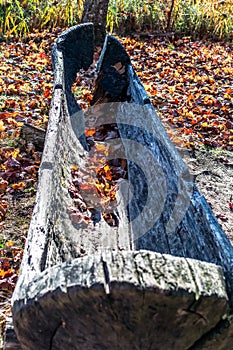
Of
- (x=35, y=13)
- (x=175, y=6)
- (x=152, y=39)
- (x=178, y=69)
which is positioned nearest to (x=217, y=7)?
(x=175, y=6)

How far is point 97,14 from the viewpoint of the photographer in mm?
7441

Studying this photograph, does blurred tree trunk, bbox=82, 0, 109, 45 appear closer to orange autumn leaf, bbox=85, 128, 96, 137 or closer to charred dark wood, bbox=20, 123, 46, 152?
orange autumn leaf, bbox=85, 128, 96, 137

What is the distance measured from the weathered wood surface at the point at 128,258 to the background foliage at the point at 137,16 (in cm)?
405

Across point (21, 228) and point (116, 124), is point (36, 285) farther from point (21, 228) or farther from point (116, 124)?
point (116, 124)

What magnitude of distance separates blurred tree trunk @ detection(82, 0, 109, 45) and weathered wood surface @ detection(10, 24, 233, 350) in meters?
3.10

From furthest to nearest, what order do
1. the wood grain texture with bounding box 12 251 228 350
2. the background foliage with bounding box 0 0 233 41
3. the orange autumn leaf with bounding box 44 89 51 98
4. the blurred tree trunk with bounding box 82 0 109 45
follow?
the background foliage with bounding box 0 0 233 41 < the blurred tree trunk with bounding box 82 0 109 45 < the orange autumn leaf with bounding box 44 89 51 98 < the wood grain texture with bounding box 12 251 228 350

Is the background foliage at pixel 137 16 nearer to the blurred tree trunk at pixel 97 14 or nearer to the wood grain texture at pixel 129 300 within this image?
the blurred tree trunk at pixel 97 14

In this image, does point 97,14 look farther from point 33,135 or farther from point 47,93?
point 33,135

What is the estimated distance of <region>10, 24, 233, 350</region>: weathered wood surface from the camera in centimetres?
151

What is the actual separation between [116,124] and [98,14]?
3.31 meters

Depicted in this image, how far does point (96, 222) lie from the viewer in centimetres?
344

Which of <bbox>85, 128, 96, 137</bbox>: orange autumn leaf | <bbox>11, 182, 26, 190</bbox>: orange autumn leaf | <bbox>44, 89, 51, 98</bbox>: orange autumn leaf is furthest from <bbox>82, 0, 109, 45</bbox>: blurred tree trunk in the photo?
<bbox>11, 182, 26, 190</bbox>: orange autumn leaf

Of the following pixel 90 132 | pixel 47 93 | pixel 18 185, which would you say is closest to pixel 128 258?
pixel 18 185

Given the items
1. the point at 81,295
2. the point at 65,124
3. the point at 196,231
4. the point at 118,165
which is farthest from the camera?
the point at 118,165
